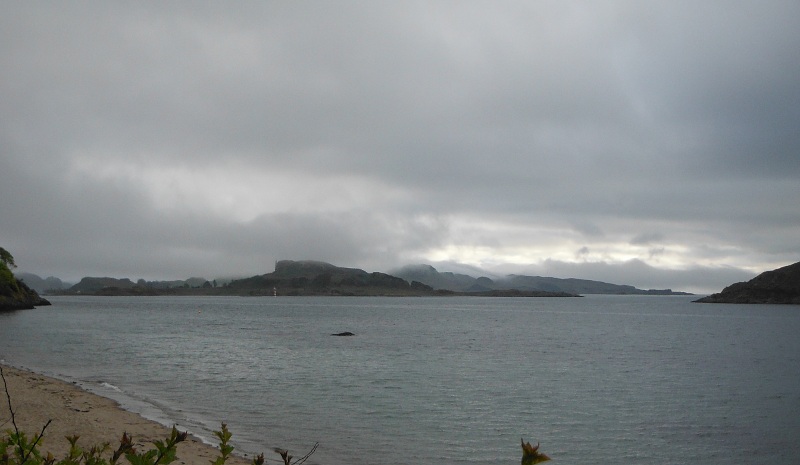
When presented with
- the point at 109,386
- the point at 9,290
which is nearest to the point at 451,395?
the point at 109,386

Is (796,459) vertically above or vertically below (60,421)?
below

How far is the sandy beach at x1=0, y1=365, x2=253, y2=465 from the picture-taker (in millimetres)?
17453

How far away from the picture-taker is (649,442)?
23.8 metres

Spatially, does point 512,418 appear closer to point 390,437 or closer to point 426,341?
point 390,437

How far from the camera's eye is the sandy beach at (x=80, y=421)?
17.5 m

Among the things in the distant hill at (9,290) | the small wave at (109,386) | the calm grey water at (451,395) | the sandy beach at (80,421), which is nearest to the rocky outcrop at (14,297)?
the distant hill at (9,290)

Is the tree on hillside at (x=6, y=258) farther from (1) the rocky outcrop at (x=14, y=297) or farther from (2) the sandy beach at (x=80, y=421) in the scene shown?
(2) the sandy beach at (x=80, y=421)

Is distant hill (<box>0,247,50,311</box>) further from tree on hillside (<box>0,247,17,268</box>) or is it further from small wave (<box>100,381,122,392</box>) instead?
small wave (<box>100,381,122,392</box>)

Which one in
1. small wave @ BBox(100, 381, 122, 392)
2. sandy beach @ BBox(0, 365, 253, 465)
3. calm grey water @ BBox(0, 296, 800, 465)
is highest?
sandy beach @ BBox(0, 365, 253, 465)

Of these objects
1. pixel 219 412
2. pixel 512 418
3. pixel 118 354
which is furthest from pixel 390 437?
pixel 118 354

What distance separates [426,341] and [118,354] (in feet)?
111

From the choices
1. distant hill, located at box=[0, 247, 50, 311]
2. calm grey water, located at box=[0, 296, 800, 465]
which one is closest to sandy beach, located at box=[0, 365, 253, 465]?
calm grey water, located at box=[0, 296, 800, 465]

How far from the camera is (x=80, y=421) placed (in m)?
20.4

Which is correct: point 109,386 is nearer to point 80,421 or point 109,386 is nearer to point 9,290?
point 80,421
